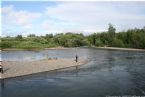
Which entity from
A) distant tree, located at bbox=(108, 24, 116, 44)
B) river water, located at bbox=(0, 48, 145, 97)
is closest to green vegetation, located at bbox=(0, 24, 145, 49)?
distant tree, located at bbox=(108, 24, 116, 44)

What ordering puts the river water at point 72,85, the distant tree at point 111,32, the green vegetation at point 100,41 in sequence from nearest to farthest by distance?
the river water at point 72,85 < the green vegetation at point 100,41 < the distant tree at point 111,32

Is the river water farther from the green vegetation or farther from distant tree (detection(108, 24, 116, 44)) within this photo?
distant tree (detection(108, 24, 116, 44))

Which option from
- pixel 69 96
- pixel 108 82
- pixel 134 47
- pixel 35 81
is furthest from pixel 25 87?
pixel 134 47

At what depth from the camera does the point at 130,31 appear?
128750mm

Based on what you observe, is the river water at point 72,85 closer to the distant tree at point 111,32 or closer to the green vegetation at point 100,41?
the green vegetation at point 100,41

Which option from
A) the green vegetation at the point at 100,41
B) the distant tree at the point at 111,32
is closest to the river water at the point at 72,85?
the green vegetation at the point at 100,41

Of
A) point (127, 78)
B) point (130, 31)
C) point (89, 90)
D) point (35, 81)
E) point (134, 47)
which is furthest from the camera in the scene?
point (130, 31)

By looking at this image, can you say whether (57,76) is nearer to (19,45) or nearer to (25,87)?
(25,87)

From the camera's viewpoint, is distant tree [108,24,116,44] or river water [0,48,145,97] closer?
river water [0,48,145,97]

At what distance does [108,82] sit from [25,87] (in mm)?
10325

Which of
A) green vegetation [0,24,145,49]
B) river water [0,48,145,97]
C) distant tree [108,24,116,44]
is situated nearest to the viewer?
river water [0,48,145,97]

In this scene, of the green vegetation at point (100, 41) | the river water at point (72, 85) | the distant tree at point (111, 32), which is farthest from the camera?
the distant tree at point (111, 32)

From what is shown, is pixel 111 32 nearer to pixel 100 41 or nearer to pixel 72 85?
pixel 100 41

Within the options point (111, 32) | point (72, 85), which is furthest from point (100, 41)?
point (72, 85)
